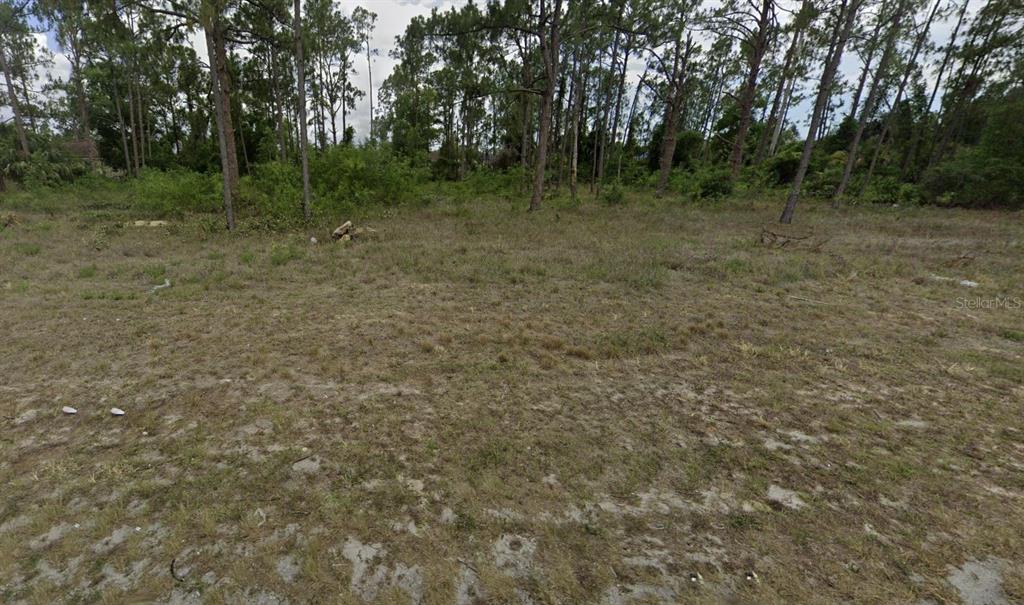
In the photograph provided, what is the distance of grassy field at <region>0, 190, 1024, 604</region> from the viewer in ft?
6.86

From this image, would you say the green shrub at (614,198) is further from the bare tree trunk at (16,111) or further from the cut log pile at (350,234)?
the bare tree trunk at (16,111)

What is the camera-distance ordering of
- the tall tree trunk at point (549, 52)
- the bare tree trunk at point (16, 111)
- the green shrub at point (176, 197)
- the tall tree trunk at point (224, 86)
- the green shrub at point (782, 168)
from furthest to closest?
1. the green shrub at point (782, 168)
2. the bare tree trunk at point (16, 111)
3. the tall tree trunk at point (549, 52)
4. the green shrub at point (176, 197)
5. the tall tree trunk at point (224, 86)

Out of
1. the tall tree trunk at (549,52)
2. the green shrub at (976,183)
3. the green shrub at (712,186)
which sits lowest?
the green shrub at (712,186)

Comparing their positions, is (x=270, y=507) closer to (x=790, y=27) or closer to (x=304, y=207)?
(x=304, y=207)

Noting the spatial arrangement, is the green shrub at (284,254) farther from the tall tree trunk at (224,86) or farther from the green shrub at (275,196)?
the tall tree trunk at (224,86)

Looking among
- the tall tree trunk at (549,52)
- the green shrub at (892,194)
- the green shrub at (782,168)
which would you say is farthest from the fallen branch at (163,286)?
the green shrub at (782,168)

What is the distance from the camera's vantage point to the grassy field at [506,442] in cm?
209

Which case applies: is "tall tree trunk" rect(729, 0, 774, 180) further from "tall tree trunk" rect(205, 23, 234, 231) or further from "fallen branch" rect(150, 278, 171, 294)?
"fallen branch" rect(150, 278, 171, 294)

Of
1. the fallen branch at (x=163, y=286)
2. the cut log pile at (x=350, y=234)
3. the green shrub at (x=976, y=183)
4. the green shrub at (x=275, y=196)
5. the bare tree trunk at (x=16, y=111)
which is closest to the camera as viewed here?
the fallen branch at (x=163, y=286)

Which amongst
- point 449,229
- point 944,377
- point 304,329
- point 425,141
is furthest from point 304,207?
point 425,141

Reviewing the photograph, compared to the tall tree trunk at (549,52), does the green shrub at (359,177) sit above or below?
below

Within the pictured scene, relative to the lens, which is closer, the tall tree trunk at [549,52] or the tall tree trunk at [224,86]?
the tall tree trunk at [224,86]

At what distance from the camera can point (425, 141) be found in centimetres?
2961

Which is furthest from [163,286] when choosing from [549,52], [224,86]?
[549,52]
